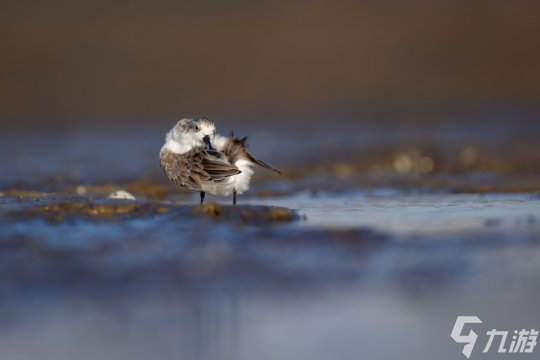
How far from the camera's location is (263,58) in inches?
715

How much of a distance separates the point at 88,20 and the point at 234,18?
2882mm

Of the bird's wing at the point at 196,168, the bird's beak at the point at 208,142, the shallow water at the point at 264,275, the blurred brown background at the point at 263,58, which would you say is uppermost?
the blurred brown background at the point at 263,58

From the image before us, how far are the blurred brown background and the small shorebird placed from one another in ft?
26.3

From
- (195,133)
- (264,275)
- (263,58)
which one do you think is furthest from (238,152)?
(263,58)

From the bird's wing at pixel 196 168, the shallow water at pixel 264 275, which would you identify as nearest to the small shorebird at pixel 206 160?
the bird's wing at pixel 196 168

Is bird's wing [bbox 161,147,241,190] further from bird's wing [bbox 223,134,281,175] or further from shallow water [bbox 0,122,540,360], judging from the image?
shallow water [bbox 0,122,540,360]

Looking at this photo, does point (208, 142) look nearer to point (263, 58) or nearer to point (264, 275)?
point (264, 275)

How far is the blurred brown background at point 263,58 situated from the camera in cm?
1650

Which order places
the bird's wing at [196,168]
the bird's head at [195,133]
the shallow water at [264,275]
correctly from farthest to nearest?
the bird's head at [195,133] < the bird's wing at [196,168] < the shallow water at [264,275]

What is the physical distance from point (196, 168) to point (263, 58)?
1089 centimetres

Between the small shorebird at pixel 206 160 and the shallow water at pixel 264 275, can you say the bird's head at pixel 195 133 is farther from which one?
the shallow water at pixel 264 275

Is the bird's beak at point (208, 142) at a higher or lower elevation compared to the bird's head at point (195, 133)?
lower

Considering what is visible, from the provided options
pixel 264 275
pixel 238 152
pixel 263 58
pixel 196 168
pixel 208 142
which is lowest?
pixel 264 275

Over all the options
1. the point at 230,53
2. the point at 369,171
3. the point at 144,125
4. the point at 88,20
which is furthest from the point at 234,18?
the point at 369,171
